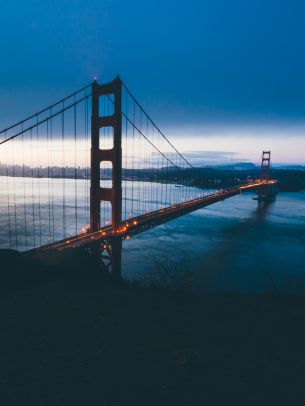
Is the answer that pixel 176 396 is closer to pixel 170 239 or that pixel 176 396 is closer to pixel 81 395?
pixel 81 395

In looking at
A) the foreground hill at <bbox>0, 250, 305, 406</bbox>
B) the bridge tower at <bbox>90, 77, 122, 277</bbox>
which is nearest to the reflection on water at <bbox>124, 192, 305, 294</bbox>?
the bridge tower at <bbox>90, 77, 122, 277</bbox>

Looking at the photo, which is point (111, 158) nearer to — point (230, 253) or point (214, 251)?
point (214, 251)

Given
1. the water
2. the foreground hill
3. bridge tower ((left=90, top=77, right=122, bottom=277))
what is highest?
bridge tower ((left=90, top=77, right=122, bottom=277))

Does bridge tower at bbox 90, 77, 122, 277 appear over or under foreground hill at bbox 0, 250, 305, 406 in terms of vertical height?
over

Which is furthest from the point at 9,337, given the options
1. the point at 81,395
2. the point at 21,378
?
the point at 81,395

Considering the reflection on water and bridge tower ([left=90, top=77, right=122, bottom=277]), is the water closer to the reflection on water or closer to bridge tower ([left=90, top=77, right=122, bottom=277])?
the reflection on water

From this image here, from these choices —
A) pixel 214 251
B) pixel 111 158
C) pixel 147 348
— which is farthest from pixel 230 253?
pixel 147 348

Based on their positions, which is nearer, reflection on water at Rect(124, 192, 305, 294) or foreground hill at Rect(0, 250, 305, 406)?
foreground hill at Rect(0, 250, 305, 406)

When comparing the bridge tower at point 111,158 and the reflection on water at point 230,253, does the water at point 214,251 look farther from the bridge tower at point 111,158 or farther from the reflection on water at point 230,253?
the bridge tower at point 111,158

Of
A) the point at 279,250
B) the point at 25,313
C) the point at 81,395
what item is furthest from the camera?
the point at 279,250
